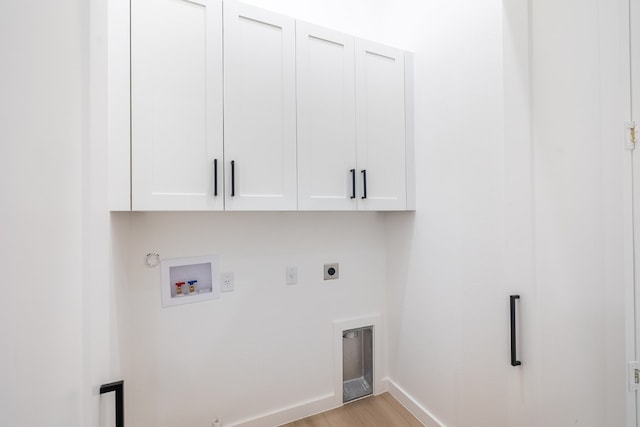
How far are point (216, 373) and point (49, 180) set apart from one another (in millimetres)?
1318

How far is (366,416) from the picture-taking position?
171cm

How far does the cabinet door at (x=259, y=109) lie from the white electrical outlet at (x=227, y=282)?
0.50 meters

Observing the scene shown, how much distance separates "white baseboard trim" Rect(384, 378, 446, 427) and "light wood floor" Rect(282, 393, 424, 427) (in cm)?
3

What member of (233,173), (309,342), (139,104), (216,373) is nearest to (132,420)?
(216,373)

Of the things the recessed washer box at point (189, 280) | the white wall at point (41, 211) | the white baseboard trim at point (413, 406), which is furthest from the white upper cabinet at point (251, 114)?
the white baseboard trim at point (413, 406)

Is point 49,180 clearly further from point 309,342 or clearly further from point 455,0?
point 455,0

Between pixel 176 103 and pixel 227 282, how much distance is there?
0.97 metres

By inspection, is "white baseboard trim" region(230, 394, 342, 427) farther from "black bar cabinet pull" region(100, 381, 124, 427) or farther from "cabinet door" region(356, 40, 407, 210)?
"cabinet door" region(356, 40, 407, 210)

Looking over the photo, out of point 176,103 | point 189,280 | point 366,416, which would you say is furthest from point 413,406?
point 176,103

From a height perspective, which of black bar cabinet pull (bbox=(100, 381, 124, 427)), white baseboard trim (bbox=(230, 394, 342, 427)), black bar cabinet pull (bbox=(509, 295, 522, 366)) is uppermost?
black bar cabinet pull (bbox=(509, 295, 522, 366))

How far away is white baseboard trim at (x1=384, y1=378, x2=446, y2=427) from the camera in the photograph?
5.19 feet

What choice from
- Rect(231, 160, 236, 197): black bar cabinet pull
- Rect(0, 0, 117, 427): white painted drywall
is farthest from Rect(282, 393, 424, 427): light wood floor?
Rect(231, 160, 236, 197): black bar cabinet pull

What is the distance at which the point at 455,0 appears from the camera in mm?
1395

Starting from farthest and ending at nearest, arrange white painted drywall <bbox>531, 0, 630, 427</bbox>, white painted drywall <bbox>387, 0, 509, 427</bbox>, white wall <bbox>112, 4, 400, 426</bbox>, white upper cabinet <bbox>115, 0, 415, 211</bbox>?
white wall <bbox>112, 4, 400, 426</bbox>
white painted drywall <bbox>387, 0, 509, 427</bbox>
white upper cabinet <bbox>115, 0, 415, 211</bbox>
white painted drywall <bbox>531, 0, 630, 427</bbox>
